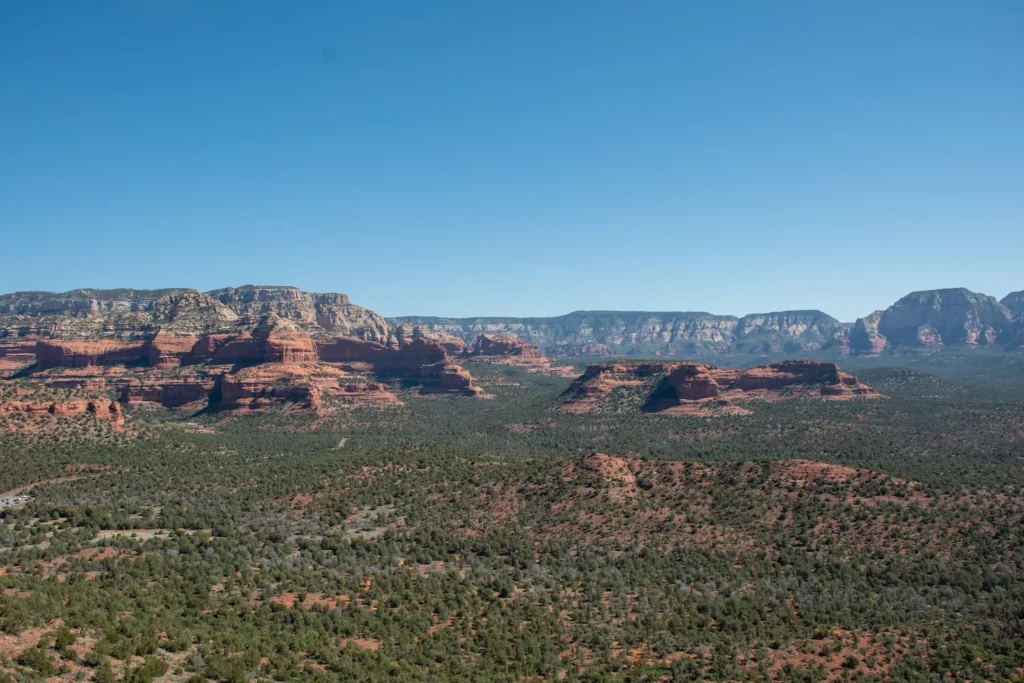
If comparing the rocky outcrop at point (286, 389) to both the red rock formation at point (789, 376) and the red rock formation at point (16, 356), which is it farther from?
the red rock formation at point (789, 376)

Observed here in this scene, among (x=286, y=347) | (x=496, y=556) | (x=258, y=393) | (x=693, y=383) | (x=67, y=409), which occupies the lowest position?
(x=496, y=556)

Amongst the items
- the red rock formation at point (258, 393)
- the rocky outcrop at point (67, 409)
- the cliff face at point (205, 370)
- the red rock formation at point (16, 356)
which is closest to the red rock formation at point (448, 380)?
the cliff face at point (205, 370)

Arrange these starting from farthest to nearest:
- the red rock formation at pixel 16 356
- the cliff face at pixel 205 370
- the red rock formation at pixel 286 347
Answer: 1. the red rock formation at pixel 16 356
2. the red rock formation at pixel 286 347
3. the cliff face at pixel 205 370

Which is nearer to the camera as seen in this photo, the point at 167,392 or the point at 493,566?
the point at 493,566

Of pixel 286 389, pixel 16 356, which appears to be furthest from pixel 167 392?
pixel 16 356

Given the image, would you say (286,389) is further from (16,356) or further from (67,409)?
(16,356)

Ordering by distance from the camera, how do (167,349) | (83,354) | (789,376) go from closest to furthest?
(83,354) < (167,349) < (789,376)
